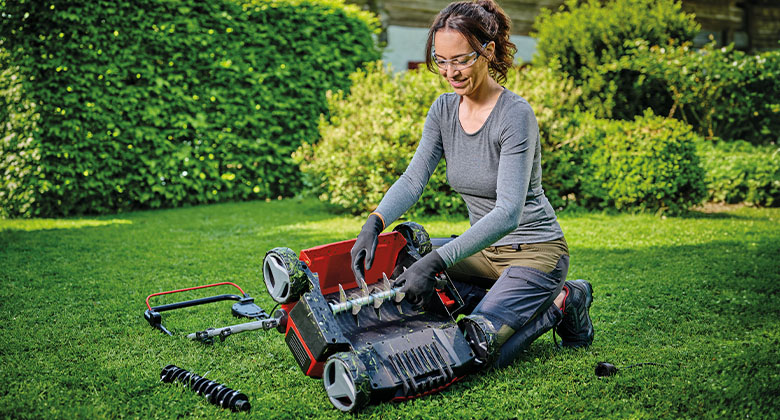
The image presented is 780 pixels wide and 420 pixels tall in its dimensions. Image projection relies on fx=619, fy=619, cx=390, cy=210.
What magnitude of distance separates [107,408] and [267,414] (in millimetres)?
629

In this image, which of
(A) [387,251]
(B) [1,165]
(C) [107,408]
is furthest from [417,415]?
(B) [1,165]

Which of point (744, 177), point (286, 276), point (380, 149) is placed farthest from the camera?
point (744, 177)

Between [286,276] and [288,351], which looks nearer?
[286,276]

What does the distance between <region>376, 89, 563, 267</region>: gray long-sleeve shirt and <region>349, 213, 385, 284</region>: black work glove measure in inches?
6.1

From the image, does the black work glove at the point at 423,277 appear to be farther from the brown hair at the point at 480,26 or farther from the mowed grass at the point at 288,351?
the brown hair at the point at 480,26

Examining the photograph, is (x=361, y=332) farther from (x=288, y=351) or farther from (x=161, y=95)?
(x=161, y=95)

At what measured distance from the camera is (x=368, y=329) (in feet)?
8.63

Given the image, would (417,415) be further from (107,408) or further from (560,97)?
(560,97)

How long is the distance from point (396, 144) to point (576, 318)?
4.22 meters

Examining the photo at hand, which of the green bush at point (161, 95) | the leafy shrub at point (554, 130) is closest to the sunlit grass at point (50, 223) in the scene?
the green bush at point (161, 95)

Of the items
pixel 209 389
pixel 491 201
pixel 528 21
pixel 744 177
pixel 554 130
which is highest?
pixel 528 21

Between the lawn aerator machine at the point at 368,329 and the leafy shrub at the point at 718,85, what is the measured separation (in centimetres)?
705

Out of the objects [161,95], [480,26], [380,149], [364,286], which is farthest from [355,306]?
[161,95]

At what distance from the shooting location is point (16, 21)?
6918 mm
